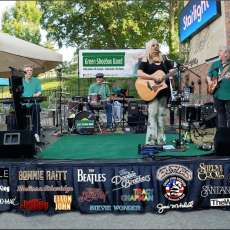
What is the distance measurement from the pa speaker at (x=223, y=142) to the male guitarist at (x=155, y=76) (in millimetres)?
1516

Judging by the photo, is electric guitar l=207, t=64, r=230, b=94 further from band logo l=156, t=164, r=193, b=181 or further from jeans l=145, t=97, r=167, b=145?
band logo l=156, t=164, r=193, b=181

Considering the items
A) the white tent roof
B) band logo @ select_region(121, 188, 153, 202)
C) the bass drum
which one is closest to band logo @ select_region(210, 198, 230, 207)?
band logo @ select_region(121, 188, 153, 202)

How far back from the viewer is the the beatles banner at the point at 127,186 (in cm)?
551

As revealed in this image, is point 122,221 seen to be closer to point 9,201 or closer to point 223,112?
point 9,201

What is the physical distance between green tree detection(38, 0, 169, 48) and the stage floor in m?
21.6

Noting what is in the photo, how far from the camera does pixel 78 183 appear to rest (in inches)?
217

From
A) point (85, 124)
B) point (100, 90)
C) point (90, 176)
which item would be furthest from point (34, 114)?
point (90, 176)

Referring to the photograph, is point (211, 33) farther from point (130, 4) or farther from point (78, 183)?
point (130, 4)

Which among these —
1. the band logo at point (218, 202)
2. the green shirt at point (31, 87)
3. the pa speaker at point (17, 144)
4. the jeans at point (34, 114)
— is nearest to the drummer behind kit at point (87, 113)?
the jeans at point (34, 114)

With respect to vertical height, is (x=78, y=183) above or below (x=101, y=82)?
below

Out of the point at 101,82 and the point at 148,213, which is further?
the point at 101,82

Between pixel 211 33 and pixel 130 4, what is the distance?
1711 cm

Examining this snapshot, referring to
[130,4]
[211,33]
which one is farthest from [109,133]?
[130,4]

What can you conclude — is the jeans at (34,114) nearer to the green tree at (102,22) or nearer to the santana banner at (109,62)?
the santana banner at (109,62)
